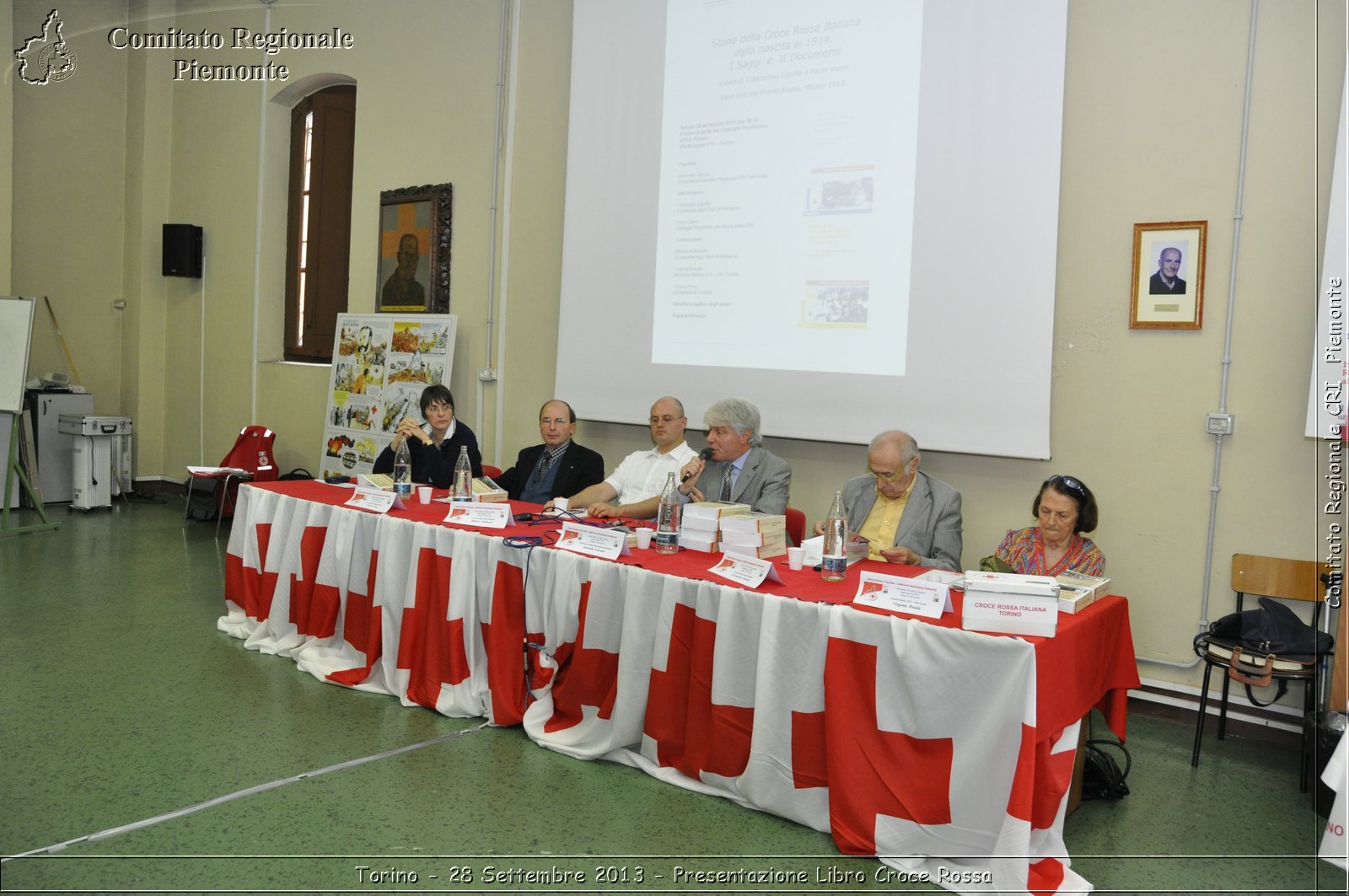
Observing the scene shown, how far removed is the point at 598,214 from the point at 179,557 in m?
3.24

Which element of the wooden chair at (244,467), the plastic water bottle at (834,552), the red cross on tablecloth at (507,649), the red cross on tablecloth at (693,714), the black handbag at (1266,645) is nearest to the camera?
the red cross on tablecloth at (693,714)

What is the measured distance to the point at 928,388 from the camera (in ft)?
13.6

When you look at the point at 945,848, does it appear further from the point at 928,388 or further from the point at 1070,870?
the point at 928,388

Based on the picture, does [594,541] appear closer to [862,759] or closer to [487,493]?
[487,493]

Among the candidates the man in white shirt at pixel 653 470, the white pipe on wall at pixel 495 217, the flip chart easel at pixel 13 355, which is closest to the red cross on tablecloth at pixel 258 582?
the man in white shirt at pixel 653 470

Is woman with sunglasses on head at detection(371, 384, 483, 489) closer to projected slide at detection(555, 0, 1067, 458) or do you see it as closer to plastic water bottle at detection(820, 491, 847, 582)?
projected slide at detection(555, 0, 1067, 458)

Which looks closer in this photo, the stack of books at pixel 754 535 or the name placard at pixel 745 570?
the name placard at pixel 745 570

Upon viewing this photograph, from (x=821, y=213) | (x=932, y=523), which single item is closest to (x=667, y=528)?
(x=932, y=523)

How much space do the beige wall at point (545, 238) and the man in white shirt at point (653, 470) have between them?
0.60 m

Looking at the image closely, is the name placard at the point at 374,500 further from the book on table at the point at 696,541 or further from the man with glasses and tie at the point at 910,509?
the man with glasses and tie at the point at 910,509

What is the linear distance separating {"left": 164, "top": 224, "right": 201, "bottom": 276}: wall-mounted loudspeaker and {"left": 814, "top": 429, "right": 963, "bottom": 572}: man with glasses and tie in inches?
262

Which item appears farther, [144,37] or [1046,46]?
[144,37]

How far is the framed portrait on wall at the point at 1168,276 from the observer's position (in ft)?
11.9

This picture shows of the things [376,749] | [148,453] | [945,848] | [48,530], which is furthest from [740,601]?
[148,453]
